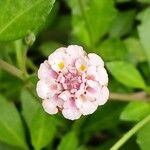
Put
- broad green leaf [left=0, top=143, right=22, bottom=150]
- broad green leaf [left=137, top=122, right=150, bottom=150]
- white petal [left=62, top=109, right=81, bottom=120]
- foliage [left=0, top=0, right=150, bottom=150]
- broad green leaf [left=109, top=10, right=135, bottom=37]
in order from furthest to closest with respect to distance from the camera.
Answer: broad green leaf [left=109, top=10, right=135, bottom=37] < broad green leaf [left=0, top=143, right=22, bottom=150] < broad green leaf [left=137, top=122, right=150, bottom=150] < foliage [left=0, top=0, right=150, bottom=150] < white petal [left=62, top=109, right=81, bottom=120]

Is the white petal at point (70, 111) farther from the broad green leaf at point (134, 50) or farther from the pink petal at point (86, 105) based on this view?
the broad green leaf at point (134, 50)

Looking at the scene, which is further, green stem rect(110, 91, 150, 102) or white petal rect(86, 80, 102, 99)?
green stem rect(110, 91, 150, 102)

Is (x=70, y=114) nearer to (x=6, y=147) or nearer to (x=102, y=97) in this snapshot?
(x=102, y=97)

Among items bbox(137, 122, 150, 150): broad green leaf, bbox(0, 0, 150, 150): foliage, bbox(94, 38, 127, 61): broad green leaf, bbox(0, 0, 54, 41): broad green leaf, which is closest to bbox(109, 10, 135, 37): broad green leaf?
bbox(0, 0, 150, 150): foliage

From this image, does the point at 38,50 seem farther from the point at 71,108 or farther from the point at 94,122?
the point at 71,108

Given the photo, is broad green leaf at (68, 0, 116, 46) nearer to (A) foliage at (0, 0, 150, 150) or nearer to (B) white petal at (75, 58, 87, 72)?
(A) foliage at (0, 0, 150, 150)

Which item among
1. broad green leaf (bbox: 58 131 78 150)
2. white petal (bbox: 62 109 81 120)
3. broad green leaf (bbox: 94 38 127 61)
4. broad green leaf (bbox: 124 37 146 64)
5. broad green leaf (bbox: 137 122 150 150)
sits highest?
white petal (bbox: 62 109 81 120)

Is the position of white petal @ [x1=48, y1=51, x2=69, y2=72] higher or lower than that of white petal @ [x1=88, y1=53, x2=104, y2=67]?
higher
